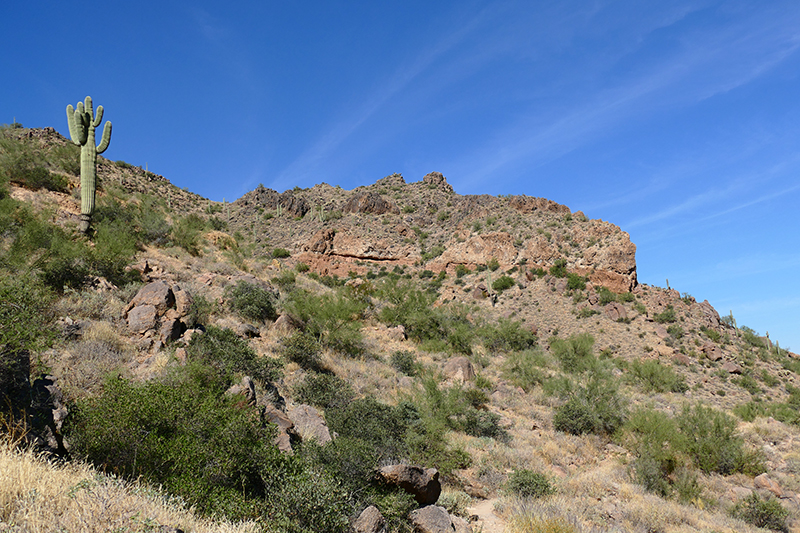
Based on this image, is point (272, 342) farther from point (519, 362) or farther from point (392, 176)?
point (392, 176)

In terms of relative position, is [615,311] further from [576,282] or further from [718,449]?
[718,449]

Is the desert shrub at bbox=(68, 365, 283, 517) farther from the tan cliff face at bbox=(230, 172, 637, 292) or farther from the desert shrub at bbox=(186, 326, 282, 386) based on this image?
the tan cliff face at bbox=(230, 172, 637, 292)

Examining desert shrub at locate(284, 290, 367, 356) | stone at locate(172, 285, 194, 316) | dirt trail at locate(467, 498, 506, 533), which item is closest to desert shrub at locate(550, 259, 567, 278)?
desert shrub at locate(284, 290, 367, 356)

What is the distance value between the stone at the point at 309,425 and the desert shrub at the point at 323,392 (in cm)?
169

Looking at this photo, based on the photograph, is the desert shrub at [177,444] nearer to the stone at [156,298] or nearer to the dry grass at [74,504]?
the dry grass at [74,504]

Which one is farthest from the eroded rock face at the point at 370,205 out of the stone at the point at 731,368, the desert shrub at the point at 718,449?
the desert shrub at the point at 718,449

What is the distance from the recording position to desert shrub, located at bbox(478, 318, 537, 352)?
81.7 ft

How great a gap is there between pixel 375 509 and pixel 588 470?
7.28 m

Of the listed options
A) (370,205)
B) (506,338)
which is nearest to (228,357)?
(506,338)

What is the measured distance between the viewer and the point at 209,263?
18.2 metres

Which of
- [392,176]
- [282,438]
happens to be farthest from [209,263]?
[392,176]

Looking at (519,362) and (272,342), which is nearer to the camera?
(272,342)

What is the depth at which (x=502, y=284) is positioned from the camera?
124 feet

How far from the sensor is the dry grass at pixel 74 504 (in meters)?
3.05
